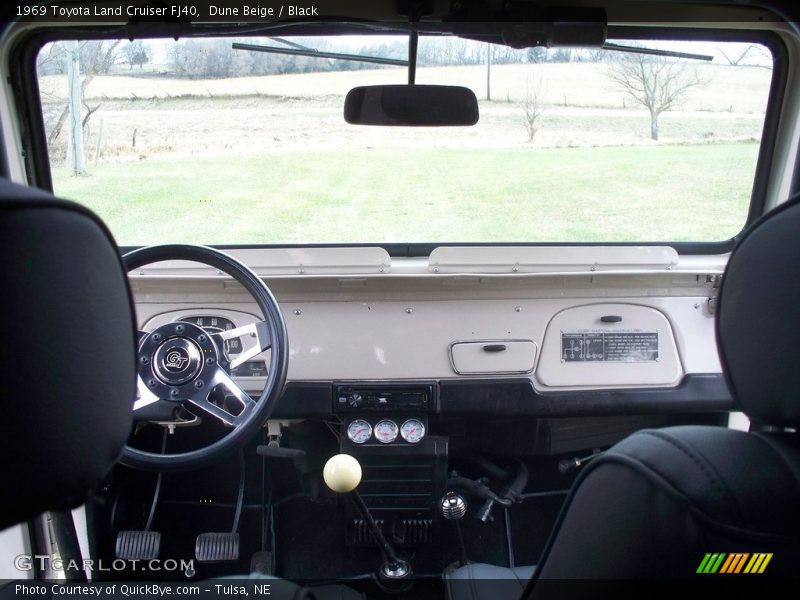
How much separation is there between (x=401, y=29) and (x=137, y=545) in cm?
245

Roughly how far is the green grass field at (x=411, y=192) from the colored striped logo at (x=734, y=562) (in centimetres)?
218

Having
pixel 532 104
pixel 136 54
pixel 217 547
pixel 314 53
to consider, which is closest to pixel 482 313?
pixel 532 104

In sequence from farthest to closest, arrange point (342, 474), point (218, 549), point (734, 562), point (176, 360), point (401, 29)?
point (218, 549) < point (401, 29) < point (342, 474) < point (176, 360) < point (734, 562)

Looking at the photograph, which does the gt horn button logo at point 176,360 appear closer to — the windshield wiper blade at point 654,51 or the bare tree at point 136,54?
the bare tree at point 136,54

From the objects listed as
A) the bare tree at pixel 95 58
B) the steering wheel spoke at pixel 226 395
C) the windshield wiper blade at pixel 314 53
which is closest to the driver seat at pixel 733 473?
the steering wheel spoke at pixel 226 395

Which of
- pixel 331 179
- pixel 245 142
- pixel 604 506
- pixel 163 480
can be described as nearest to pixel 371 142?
Answer: pixel 331 179

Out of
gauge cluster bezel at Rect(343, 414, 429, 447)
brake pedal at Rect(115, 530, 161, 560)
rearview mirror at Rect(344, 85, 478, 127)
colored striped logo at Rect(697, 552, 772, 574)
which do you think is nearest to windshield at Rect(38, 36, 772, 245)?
rearview mirror at Rect(344, 85, 478, 127)

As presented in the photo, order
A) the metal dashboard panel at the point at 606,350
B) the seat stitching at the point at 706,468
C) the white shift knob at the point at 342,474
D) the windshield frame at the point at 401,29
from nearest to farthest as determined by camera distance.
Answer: the seat stitching at the point at 706,468
the white shift knob at the point at 342,474
the windshield frame at the point at 401,29
the metal dashboard panel at the point at 606,350

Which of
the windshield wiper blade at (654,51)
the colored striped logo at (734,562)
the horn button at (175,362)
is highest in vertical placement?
the windshield wiper blade at (654,51)

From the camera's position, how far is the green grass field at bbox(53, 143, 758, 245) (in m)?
3.01

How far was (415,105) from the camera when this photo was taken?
255 centimetres

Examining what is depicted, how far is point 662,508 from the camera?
1.05 m

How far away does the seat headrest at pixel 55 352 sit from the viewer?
34.2 inches

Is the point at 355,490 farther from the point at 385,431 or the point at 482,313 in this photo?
the point at 482,313
